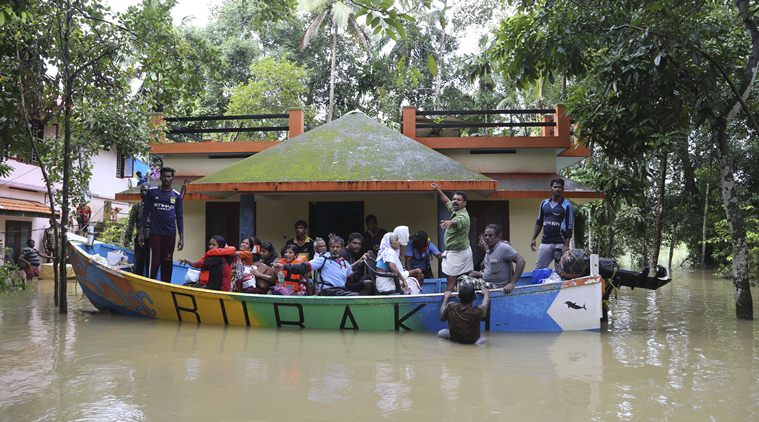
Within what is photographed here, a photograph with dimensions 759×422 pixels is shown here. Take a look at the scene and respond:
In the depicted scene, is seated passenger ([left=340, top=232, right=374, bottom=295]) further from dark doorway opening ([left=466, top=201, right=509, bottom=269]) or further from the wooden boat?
dark doorway opening ([left=466, top=201, right=509, bottom=269])

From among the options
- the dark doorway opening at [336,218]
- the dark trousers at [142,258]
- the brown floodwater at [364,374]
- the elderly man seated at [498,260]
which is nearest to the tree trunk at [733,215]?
the brown floodwater at [364,374]

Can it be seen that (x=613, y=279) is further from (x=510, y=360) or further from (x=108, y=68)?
(x=108, y=68)

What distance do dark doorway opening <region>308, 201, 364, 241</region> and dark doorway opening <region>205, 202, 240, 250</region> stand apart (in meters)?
1.70

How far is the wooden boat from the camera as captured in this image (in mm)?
7184

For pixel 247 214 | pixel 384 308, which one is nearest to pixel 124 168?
pixel 247 214

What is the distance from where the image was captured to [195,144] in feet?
42.1

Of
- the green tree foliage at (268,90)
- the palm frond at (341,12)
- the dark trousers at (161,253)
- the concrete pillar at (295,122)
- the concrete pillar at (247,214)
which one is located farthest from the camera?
the green tree foliage at (268,90)

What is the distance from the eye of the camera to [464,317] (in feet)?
21.8

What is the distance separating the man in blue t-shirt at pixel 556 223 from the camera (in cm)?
815

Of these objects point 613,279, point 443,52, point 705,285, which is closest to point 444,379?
point 613,279

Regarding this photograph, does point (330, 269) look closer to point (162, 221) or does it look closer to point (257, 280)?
point (257, 280)

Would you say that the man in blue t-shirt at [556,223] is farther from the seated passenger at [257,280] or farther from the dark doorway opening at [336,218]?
the dark doorway opening at [336,218]

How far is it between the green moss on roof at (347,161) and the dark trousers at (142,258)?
5.72 ft

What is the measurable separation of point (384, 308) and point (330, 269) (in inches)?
39.1
